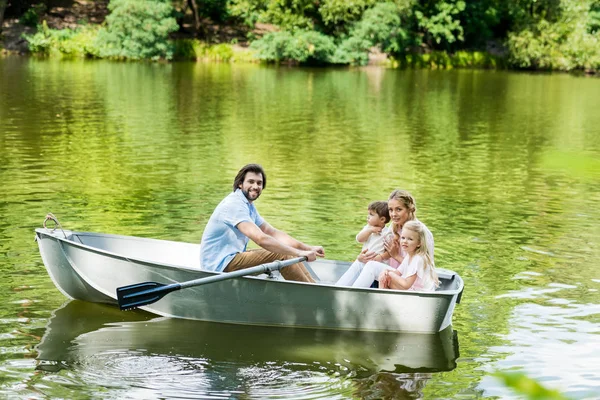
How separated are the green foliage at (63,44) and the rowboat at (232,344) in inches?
1653

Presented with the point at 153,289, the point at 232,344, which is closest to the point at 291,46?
the point at 153,289

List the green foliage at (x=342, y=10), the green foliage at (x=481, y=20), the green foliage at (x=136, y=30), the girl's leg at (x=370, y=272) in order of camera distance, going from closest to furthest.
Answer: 1. the girl's leg at (x=370, y=272)
2. the green foliage at (x=136, y=30)
3. the green foliage at (x=342, y=10)
4. the green foliage at (x=481, y=20)

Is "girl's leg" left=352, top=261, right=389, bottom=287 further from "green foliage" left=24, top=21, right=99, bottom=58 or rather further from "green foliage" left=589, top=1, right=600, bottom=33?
"green foliage" left=589, top=1, right=600, bottom=33

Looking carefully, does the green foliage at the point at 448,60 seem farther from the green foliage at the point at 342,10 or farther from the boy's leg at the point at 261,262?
the boy's leg at the point at 261,262

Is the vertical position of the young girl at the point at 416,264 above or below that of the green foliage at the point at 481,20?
below

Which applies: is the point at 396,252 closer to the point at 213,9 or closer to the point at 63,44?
the point at 63,44

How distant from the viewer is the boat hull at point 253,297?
817 cm

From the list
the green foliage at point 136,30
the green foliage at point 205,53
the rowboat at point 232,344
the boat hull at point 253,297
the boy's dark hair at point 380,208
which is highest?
the green foliage at point 136,30

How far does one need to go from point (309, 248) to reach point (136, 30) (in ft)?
135

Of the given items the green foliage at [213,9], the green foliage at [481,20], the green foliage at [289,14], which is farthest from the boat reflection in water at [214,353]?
the green foliage at [481,20]

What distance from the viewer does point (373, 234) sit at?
353 inches

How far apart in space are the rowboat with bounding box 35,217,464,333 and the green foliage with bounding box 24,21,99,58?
41.7 m

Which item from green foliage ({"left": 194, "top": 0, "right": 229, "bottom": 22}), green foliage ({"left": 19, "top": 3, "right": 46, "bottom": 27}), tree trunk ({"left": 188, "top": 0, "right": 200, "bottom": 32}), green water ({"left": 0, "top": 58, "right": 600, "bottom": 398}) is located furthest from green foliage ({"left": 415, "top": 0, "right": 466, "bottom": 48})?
green foliage ({"left": 19, "top": 3, "right": 46, "bottom": 27})

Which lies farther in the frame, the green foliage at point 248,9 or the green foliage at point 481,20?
the green foliage at point 481,20
